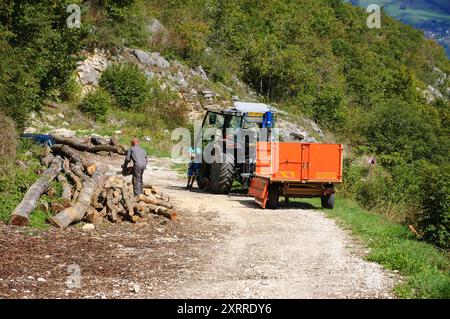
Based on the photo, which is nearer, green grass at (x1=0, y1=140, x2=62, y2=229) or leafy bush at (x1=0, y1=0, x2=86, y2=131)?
green grass at (x1=0, y1=140, x2=62, y2=229)

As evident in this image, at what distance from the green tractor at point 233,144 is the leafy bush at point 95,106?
50.2ft

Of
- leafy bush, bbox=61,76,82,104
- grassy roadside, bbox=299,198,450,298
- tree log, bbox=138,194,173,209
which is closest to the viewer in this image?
grassy roadside, bbox=299,198,450,298

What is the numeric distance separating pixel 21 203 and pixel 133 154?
314cm

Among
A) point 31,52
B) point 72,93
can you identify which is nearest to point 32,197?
point 31,52

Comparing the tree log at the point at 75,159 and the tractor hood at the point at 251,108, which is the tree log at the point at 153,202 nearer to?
the tree log at the point at 75,159

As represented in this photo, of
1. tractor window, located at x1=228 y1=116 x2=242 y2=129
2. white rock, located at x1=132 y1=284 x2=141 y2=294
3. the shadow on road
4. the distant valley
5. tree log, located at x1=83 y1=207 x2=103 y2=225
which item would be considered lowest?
the shadow on road

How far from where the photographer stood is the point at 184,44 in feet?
145

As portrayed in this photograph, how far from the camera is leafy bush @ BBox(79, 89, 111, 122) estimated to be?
32406 mm

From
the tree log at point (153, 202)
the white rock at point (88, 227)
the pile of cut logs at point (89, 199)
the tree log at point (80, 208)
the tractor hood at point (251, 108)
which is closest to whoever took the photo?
the tree log at point (80, 208)

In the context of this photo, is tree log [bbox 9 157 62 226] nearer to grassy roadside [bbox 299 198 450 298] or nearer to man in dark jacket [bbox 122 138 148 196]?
man in dark jacket [bbox 122 138 148 196]

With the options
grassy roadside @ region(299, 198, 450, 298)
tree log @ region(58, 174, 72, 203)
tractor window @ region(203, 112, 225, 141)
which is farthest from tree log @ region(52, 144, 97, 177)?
grassy roadside @ region(299, 198, 450, 298)

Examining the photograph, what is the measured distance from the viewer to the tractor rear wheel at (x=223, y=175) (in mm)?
16719

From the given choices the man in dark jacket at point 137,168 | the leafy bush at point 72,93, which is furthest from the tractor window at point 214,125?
the leafy bush at point 72,93

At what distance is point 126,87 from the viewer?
35562mm
